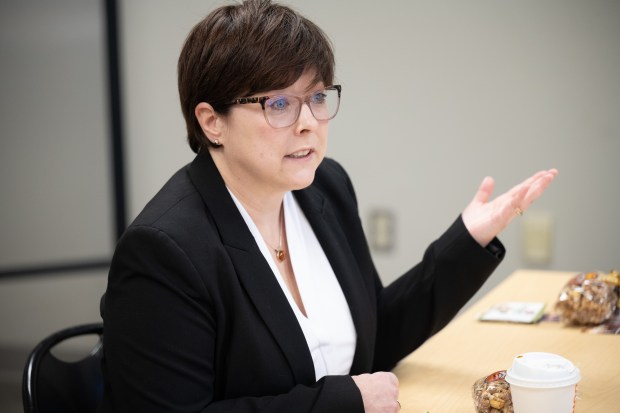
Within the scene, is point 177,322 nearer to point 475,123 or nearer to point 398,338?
point 398,338

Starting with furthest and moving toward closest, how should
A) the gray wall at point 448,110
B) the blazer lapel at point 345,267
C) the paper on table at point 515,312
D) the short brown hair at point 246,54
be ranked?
the gray wall at point 448,110, the paper on table at point 515,312, the blazer lapel at point 345,267, the short brown hair at point 246,54

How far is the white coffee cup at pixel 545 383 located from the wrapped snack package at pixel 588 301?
2.51 ft

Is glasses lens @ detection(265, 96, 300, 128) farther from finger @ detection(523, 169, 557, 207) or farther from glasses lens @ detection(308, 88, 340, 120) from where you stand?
finger @ detection(523, 169, 557, 207)

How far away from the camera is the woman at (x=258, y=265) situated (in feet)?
4.74

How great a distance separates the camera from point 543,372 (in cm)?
131

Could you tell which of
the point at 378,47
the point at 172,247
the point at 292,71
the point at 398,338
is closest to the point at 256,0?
the point at 292,71

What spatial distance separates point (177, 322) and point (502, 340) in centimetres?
95

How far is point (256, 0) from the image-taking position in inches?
66.7

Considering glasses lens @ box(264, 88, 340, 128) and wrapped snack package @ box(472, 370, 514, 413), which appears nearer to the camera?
wrapped snack package @ box(472, 370, 514, 413)

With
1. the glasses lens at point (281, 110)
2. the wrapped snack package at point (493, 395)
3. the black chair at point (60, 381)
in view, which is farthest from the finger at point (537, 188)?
the black chair at point (60, 381)

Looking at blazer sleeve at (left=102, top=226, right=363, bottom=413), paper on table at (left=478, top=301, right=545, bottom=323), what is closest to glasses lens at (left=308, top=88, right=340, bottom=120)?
blazer sleeve at (left=102, top=226, right=363, bottom=413)

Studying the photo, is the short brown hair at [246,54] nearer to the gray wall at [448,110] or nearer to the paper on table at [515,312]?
the paper on table at [515,312]

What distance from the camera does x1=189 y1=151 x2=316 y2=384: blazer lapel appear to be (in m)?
1.57

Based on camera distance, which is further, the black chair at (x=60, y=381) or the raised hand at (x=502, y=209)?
the raised hand at (x=502, y=209)
